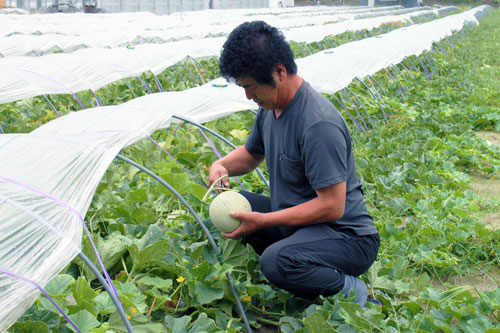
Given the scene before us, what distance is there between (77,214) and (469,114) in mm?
6027

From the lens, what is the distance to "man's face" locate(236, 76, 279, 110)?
249cm

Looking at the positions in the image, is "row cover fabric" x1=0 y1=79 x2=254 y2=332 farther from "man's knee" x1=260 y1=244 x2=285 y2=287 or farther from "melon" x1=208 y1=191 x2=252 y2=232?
"man's knee" x1=260 y1=244 x2=285 y2=287

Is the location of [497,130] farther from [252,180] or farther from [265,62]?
[265,62]

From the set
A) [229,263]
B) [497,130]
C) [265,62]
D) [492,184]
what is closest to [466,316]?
[229,263]

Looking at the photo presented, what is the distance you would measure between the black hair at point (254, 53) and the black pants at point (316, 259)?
76 cm

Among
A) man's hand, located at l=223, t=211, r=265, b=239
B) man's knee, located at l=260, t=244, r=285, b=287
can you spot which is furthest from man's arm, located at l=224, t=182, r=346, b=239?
man's knee, located at l=260, t=244, r=285, b=287

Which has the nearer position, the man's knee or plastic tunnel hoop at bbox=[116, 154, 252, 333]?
the man's knee

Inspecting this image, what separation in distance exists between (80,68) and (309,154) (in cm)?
500

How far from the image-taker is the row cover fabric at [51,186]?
184 cm

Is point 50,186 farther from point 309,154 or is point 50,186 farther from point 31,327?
point 309,154

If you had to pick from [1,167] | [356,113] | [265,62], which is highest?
[265,62]

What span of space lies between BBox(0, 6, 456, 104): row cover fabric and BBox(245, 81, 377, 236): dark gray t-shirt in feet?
11.3

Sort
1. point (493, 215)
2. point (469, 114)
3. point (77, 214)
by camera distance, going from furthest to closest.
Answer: point (469, 114) → point (493, 215) → point (77, 214)

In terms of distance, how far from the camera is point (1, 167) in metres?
2.35
